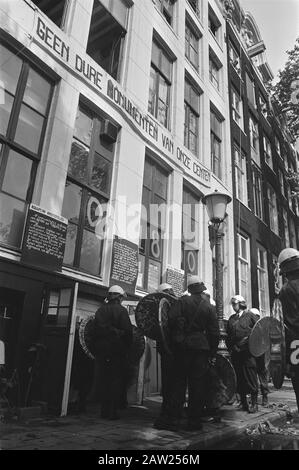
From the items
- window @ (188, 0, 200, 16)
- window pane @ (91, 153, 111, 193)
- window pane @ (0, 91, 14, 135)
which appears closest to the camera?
window pane @ (0, 91, 14, 135)

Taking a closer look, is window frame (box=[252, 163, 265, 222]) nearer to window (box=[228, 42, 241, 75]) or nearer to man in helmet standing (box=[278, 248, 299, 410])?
window (box=[228, 42, 241, 75])

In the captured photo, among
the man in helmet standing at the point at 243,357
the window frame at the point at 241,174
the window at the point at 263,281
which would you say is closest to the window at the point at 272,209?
the window at the point at 263,281

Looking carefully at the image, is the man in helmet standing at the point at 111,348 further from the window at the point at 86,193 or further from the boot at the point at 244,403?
the boot at the point at 244,403

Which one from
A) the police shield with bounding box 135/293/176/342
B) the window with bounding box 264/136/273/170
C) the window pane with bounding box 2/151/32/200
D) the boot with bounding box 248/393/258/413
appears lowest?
the boot with bounding box 248/393/258/413

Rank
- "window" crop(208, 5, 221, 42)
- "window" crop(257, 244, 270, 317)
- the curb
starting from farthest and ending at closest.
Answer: "window" crop(257, 244, 270, 317)
"window" crop(208, 5, 221, 42)
the curb

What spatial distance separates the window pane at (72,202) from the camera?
803 centimetres

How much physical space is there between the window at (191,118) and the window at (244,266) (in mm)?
4716

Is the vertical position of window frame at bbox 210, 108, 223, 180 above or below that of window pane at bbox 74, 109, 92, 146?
above

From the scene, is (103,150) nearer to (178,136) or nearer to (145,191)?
(145,191)

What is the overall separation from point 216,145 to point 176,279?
Result: 750 centimetres

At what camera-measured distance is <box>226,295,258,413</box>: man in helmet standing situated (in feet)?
22.7

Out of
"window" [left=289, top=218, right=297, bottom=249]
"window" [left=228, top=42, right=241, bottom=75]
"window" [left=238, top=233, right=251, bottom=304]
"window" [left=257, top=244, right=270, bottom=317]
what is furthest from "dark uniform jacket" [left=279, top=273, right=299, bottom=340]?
"window" [left=289, top=218, right=297, bottom=249]

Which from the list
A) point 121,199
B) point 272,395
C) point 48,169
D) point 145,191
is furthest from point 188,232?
point 48,169

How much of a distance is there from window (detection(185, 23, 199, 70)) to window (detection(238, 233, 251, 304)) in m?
7.47
